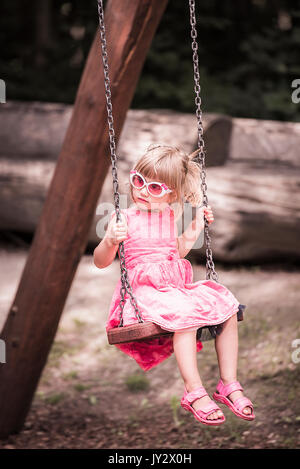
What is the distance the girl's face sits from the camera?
247 centimetres

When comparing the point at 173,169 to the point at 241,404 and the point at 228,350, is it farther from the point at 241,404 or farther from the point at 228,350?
the point at 241,404

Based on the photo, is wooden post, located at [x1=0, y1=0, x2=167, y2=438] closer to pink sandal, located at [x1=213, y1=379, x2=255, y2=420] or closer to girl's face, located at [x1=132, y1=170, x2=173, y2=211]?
girl's face, located at [x1=132, y1=170, x2=173, y2=211]

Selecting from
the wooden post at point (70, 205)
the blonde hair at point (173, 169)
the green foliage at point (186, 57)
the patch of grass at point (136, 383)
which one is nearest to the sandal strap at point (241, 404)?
the blonde hair at point (173, 169)

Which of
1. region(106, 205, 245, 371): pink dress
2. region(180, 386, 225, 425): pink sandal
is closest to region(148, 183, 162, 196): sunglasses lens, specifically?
region(106, 205, 245, 371): pink dress

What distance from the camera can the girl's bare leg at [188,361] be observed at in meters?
2.21

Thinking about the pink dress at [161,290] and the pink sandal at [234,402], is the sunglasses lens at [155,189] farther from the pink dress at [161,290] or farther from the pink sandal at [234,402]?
the pink sandal at [234,402]

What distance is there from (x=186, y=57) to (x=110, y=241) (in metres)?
7.97

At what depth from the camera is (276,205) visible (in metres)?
6.13

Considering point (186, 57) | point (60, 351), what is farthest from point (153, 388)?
point (186, 57)

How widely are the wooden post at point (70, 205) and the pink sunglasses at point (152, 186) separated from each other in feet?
3.53

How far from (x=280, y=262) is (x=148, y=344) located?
424 cm

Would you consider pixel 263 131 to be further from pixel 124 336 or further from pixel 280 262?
pixel 124 336
